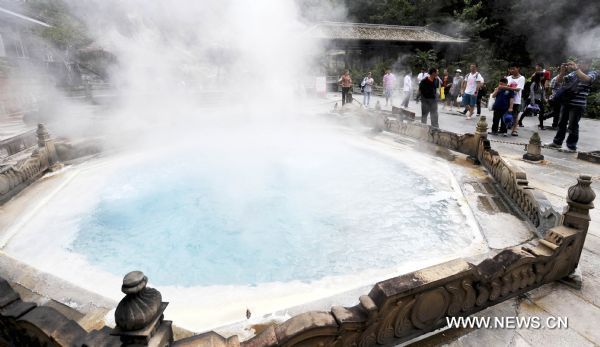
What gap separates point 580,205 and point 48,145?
351 inches

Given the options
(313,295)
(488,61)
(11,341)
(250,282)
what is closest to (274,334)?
(313,295)

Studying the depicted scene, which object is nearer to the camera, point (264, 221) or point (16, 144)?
point (264, 221)

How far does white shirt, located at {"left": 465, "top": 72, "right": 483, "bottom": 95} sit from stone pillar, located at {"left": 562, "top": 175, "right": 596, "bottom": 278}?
344 inches

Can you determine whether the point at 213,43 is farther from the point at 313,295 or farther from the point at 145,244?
the point at 313,295

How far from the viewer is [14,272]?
3521mm

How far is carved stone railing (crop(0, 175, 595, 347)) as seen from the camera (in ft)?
5.28

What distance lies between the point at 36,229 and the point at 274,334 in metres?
4.68

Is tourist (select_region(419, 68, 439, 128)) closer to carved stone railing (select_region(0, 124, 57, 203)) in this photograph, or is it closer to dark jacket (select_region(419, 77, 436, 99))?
dark jacket (select_region(419, 77, 436, 99))

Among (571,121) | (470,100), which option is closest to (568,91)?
(571,121)

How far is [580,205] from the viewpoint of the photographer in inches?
111

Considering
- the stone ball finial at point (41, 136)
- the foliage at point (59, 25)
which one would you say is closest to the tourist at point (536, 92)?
the stone ball finial at point (41, 136)

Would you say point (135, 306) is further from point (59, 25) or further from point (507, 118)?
point (59, 25)

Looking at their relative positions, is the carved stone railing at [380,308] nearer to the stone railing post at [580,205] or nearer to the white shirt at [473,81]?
the stone railing post at [580,205]

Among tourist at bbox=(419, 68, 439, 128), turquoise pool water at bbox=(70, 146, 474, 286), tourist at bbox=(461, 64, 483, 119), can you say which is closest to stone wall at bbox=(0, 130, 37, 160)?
turquoise pool water at bbox=(70, 146, 474, 286)
